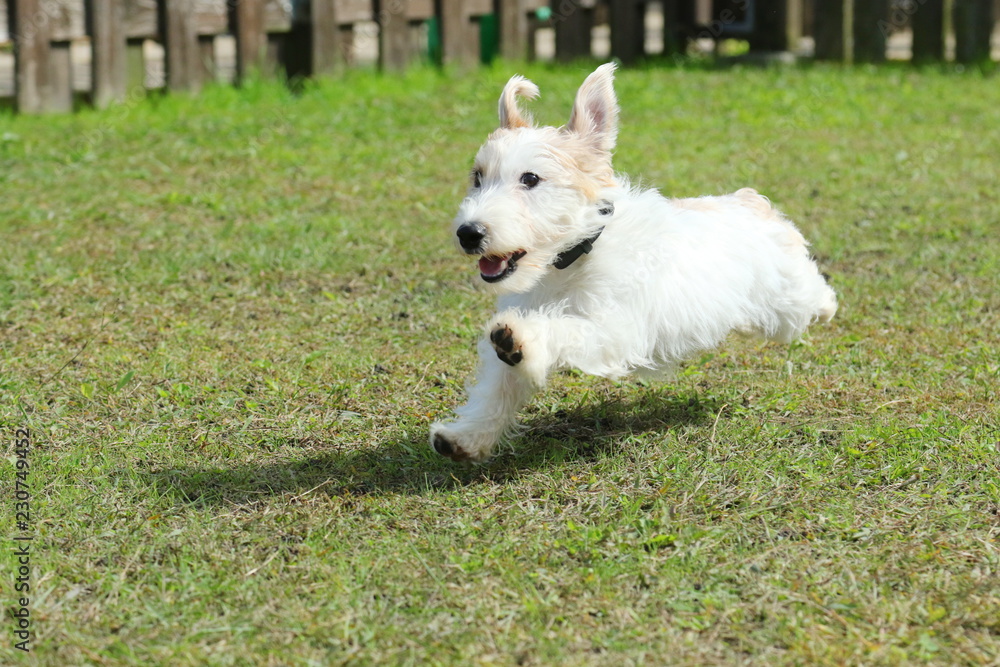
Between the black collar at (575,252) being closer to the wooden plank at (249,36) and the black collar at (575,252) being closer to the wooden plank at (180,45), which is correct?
the wooden plank at (180,45)

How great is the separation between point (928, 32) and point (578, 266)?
12402 mm

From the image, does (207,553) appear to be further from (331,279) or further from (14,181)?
(14,181)

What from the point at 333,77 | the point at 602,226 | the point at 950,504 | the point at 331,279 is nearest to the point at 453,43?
the point at 333,77

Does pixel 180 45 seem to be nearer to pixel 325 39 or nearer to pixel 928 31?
pixel 325 39

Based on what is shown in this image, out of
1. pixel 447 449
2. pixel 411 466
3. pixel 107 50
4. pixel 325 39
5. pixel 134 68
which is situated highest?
pixel 325 39

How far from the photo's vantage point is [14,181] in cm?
874

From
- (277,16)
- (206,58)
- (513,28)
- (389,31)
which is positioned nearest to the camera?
(206,58)

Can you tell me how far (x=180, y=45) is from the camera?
11.2 metres

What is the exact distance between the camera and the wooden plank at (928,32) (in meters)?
14.8

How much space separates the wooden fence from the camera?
1079cm

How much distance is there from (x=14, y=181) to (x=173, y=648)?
654cm

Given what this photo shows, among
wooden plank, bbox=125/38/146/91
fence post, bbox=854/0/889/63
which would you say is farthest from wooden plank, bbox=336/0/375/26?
fence post, bbox=854/0/889/63

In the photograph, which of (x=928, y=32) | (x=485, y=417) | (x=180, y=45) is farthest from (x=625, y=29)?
(x=485, y=417)

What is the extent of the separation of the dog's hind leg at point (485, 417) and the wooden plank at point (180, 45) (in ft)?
26.0
